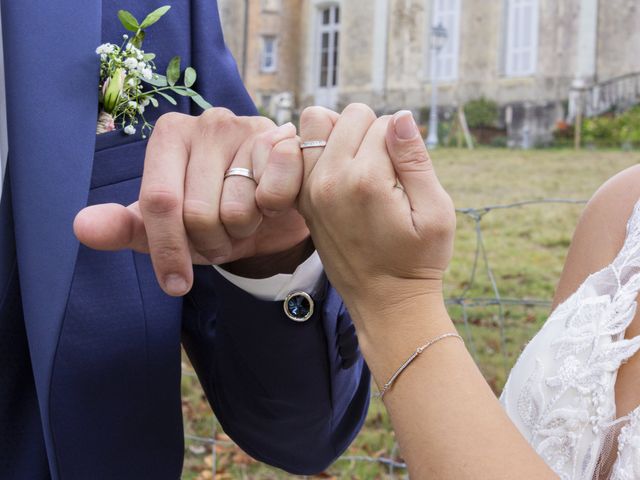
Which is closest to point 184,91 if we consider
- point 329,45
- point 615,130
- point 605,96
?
point 615,130

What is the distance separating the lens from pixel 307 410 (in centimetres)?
153

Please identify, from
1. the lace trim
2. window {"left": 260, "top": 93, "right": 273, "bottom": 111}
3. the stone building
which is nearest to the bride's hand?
the lace trim

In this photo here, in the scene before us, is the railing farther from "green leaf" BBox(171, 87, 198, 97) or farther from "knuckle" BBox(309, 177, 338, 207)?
"knuckle" BBox(309, 177, 338, 207)

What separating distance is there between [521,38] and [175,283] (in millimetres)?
18199

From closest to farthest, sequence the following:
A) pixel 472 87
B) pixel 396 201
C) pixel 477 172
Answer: pixel 396 201 → pixel 477 172 → pixel 472 87

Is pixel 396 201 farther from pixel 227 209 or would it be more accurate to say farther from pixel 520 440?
pixel 520 440

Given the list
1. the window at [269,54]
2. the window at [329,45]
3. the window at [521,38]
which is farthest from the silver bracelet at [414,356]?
the window at [269,54]

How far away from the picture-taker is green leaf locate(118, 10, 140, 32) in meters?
1.42

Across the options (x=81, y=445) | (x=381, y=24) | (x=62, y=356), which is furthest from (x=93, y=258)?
(x=381, y=24)

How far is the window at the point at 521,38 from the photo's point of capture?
17.9 m

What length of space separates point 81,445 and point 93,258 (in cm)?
28

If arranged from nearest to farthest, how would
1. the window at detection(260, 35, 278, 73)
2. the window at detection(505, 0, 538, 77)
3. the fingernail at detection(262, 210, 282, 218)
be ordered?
1. the fingernail at detection(262, 210, 282, 218)
2. the window at detection(505, 0, 538, 77)
3. the window at detection(260, 35, 278, 73)

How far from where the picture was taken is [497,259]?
745cm

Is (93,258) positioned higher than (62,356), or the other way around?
(93,258)
